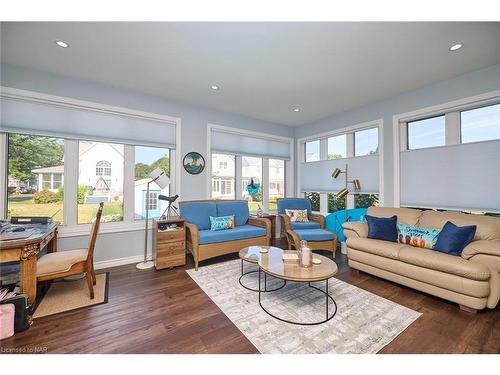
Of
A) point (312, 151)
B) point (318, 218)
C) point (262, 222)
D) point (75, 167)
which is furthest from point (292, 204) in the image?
point (75, 167)

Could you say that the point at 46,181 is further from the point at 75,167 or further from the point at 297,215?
the point at 297,215

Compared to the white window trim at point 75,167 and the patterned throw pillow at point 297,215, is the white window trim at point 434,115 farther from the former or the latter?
the white window trim at point 75,167

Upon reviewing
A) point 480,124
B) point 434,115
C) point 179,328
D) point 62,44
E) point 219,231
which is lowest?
point 179,328

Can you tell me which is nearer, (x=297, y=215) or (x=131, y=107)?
(x=131, y=107)

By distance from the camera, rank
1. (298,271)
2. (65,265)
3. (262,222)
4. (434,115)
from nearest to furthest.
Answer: (298,271) < (65,265) < (434,115) < (262,222)

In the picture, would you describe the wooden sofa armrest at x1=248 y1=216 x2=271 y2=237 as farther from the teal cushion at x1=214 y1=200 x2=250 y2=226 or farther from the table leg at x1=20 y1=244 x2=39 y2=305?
the table leg at x1=20 y1=244 x2=39 y2=305

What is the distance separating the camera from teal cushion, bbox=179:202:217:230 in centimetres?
352

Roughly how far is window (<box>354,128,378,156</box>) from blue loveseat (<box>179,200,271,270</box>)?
223 centimetres

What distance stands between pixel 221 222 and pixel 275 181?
2.06m

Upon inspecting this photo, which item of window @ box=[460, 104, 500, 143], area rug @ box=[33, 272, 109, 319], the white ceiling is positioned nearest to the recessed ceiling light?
the white ceiling

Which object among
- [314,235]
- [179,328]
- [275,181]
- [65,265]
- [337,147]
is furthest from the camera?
[275,181]

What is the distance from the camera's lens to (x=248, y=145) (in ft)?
15.0

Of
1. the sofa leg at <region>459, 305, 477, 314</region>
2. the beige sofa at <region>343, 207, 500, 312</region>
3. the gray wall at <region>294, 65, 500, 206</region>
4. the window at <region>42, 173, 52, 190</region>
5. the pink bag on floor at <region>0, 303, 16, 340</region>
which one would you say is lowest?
the sofa leg at <region>459, 305, 477, 314</region>
